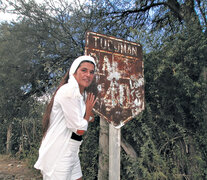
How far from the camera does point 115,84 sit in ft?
8.23

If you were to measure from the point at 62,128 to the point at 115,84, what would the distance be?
106 centimetres

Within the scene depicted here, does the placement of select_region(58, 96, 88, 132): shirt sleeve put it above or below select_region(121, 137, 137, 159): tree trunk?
above

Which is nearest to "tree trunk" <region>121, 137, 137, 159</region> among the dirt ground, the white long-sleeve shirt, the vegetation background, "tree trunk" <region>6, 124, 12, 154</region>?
the vegetation background

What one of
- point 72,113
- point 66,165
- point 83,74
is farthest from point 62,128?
point 83,74

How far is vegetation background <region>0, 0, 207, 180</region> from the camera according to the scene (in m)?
3.13

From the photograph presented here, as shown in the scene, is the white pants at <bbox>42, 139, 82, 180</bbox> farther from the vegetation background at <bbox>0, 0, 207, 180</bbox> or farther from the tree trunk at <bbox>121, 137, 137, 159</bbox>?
the tree trunk at <bbox>121, 137, 137, 159</bbox>

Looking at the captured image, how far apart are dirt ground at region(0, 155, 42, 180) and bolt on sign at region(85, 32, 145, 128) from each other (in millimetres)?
3195

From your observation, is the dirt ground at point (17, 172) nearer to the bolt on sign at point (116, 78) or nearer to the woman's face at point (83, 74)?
the bolt on sign at point (116, 78)

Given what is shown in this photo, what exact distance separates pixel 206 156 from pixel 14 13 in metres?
5.48

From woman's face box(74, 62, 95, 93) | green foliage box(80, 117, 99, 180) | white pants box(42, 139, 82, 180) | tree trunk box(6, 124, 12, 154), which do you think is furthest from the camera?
tree trunk box(6, 124, 12, 154)

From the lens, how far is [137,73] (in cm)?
271

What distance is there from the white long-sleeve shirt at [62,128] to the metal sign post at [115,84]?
0.68 m

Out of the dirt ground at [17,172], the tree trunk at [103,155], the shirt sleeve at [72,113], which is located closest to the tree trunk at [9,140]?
the dirt ground at [17,172]

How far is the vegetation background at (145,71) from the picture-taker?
10.3ft
